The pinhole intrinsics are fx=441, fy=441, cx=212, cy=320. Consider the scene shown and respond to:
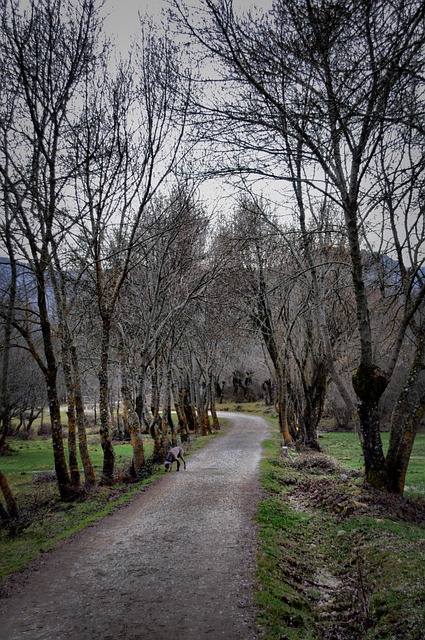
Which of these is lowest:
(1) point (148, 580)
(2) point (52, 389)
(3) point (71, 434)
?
(1) point (148, 580)

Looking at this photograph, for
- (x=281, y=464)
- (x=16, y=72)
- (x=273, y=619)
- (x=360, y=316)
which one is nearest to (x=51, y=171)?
(x=16, y=72)

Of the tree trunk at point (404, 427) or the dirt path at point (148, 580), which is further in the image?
the tree trunk at point (404, 427)

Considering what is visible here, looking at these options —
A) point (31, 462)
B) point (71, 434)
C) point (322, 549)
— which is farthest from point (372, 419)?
point (31, 462)

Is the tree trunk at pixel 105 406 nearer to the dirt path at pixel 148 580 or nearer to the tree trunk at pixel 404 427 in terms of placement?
the dirt path at pixel 148 580

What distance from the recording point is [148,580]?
6180 mm

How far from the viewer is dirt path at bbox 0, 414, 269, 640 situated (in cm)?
488

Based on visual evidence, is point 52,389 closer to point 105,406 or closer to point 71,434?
point 105,406

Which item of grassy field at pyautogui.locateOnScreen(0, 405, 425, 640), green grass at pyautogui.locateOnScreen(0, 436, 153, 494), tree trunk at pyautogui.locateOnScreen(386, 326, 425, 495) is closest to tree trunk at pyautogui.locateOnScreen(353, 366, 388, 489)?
tree trunk at pyautogui.locateOnScreen(386, 326, 425, 495)

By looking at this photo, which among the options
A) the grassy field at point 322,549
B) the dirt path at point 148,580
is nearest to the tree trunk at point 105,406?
the grassy field at point 322,549

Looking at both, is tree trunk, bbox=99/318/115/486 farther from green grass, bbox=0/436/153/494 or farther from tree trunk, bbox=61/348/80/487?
green grass, bbox=0/436/153/494

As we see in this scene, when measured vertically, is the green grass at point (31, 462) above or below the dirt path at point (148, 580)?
below

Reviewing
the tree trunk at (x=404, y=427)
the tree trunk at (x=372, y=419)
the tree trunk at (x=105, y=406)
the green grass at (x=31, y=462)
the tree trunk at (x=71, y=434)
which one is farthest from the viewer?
the green grass at (x=31, y=462)

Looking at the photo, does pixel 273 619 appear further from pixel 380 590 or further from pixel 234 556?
pixel 234 556

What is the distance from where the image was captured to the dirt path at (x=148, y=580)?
16.0 ft
